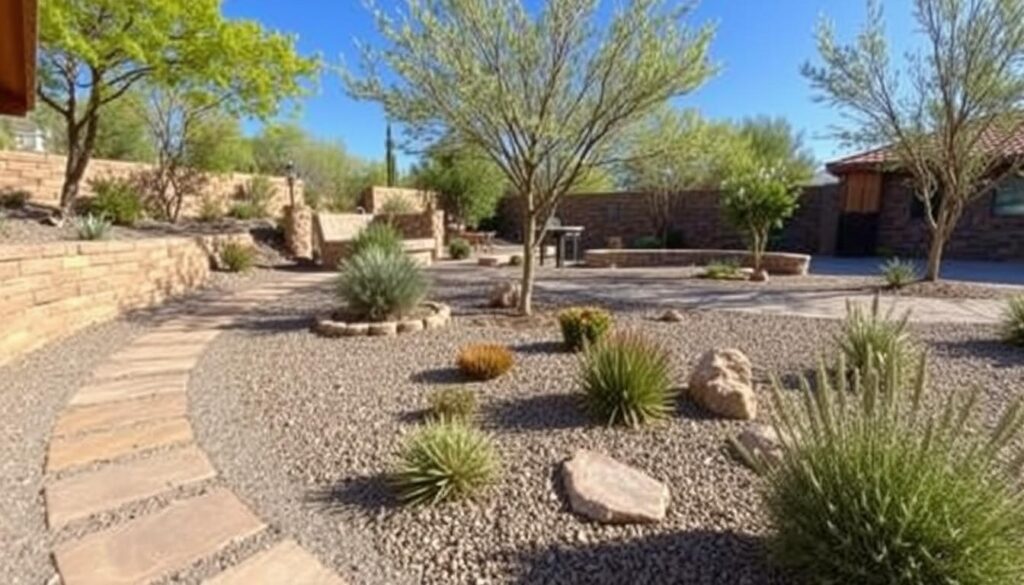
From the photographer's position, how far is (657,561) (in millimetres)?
2551

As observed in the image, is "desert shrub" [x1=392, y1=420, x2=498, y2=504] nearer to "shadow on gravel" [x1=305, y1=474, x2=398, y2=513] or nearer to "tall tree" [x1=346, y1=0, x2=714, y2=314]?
"shadow on gravel" [x1=305, y1=474, x2=398, y2=513]

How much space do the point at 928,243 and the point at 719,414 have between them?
49.7 ft

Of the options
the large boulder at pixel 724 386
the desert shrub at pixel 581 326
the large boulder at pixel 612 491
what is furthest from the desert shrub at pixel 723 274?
the large boulder at pixel 612 491

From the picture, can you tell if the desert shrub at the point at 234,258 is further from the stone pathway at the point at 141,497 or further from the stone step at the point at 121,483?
the stone step at the point at 121,483

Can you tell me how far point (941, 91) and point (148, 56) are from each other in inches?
486

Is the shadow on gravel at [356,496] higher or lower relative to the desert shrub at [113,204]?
lower

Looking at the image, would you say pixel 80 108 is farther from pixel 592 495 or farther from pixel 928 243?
pixel 928 243

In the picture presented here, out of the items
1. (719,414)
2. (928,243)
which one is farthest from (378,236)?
(928,243)

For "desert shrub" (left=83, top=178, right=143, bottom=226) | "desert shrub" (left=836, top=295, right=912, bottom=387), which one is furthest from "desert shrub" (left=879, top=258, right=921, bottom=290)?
"desert shrub" (left=83, top=178, right=143, bottom=226)

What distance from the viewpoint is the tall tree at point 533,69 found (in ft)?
21.2

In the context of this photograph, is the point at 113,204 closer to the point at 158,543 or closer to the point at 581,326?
the point at 581,326

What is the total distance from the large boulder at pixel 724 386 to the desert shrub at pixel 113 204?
10808 mm

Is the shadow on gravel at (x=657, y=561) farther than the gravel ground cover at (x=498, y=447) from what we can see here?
No

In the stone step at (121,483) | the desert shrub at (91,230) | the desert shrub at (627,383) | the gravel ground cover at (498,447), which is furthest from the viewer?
the desert shrub at (91,230)
